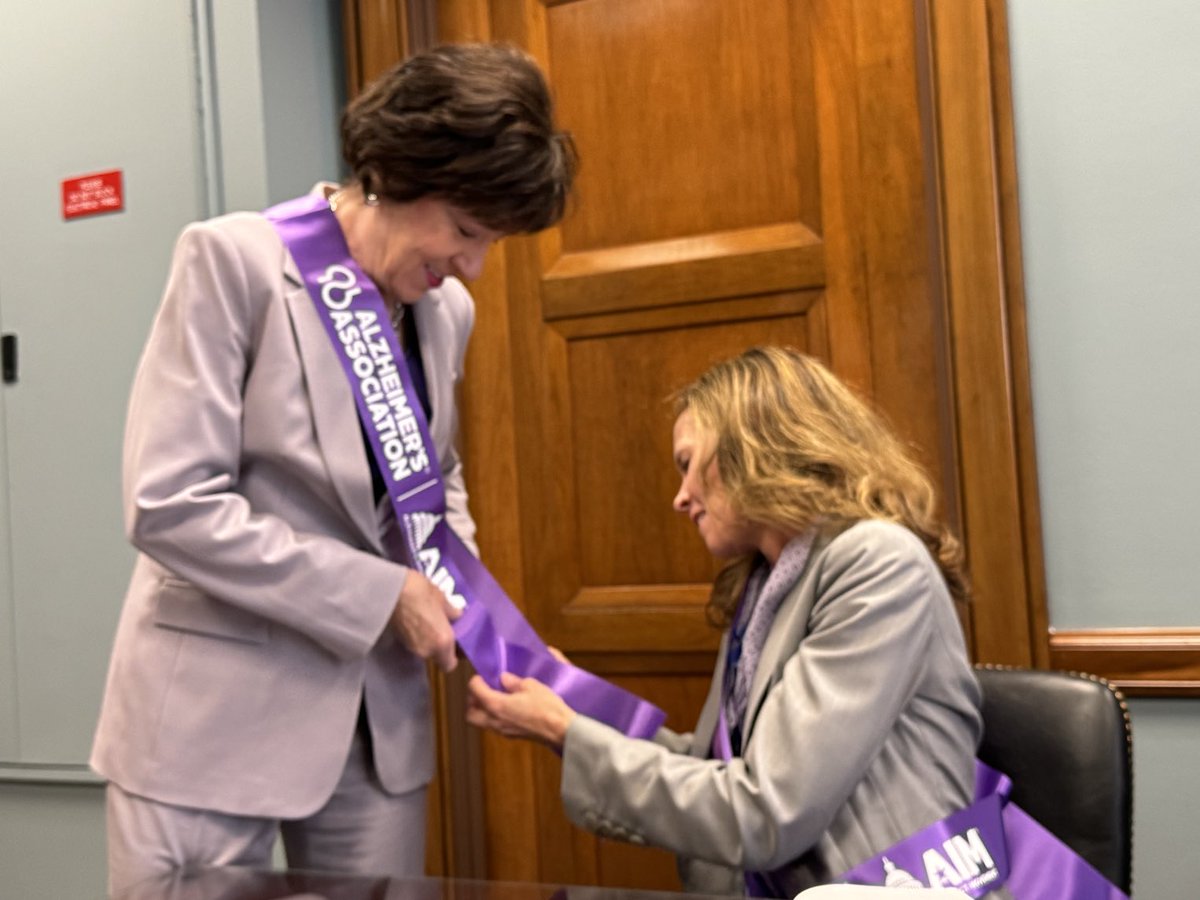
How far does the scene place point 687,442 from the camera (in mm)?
1694

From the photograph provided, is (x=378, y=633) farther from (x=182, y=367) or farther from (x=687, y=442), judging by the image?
(x=687, y=442)

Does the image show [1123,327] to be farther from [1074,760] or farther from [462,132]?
[462,132]

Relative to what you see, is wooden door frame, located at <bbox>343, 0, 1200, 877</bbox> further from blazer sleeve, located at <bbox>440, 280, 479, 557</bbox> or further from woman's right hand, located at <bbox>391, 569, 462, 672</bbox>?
woman's right hand, located at <bbox>391, 569, 462, 672</bbox>

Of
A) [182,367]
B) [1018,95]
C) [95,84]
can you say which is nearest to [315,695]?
[182,367]

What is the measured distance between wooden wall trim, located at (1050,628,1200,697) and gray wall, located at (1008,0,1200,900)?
0.02 metres

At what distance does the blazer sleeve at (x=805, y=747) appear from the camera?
1353mm

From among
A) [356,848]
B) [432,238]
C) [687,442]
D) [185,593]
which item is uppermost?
[432,238]

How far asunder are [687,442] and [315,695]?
0.57m

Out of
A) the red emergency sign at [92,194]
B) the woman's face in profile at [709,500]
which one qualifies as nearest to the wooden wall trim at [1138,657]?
the woman's face in profile at [709,500]

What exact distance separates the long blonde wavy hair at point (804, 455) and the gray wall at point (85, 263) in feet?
3.96

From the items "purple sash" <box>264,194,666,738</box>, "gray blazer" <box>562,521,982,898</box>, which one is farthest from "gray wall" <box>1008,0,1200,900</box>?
"purple sash" <box>264,194,666,738</box>

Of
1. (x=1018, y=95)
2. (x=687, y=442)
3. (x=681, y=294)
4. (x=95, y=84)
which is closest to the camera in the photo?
(x=687, y=442)

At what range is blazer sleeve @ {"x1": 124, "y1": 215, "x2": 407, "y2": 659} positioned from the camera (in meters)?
1.39

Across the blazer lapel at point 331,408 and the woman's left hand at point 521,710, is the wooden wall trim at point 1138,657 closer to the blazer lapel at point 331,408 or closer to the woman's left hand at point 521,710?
the woman's left hand at point 521,710
